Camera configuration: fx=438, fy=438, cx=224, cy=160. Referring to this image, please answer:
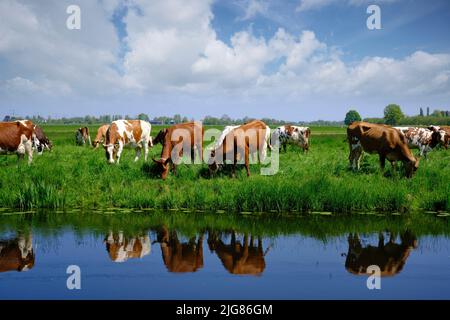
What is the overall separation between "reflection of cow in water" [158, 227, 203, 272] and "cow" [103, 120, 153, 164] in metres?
8.47

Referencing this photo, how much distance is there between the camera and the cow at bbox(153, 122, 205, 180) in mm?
14720

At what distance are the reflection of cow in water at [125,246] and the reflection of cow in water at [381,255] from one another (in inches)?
148

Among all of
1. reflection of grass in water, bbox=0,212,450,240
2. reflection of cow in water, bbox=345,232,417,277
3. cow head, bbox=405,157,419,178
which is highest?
cow head, bbox=405,157,419,178

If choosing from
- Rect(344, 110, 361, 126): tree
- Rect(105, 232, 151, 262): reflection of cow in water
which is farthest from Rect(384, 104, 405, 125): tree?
Rect(105, 232, 151, 262): reflection of cow in water

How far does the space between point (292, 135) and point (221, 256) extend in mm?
21788

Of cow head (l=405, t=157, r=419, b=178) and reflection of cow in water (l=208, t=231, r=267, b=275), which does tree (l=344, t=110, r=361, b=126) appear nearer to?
cow head (l=405, t=157, r=419, b=178)

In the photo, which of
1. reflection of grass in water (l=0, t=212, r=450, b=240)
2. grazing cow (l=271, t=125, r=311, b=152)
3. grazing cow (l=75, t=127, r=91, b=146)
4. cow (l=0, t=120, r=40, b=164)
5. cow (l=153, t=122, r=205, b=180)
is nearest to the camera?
reflection of grass in water (l=0, t=212, r=450, b=240)

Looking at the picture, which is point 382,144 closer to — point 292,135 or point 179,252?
point 179,252

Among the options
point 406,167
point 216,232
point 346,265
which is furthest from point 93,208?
point 406,167

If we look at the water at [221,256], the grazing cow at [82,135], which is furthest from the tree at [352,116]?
the water at [221,256]

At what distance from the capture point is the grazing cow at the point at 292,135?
94.0 ft

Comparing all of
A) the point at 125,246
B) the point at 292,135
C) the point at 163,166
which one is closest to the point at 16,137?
the point at 163,166
